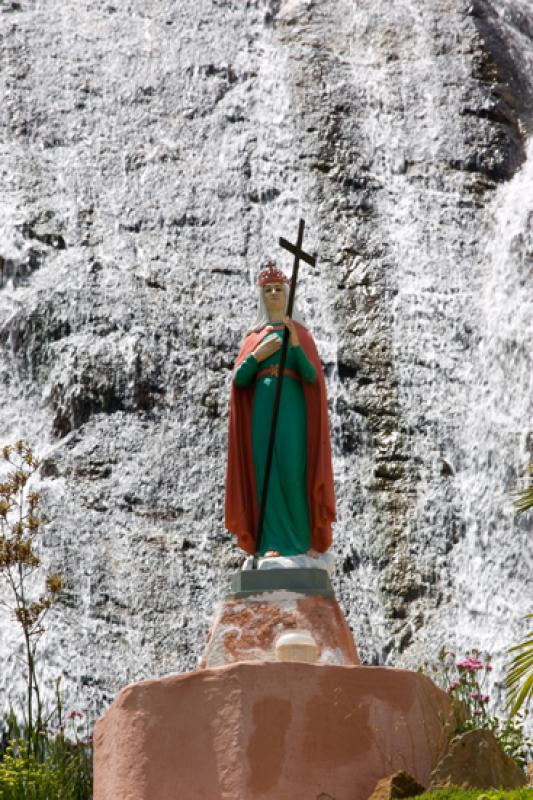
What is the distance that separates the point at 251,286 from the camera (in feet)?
74.2

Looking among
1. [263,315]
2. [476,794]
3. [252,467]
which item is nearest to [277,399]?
[252,467]

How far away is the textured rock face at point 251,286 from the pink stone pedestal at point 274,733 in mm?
7963

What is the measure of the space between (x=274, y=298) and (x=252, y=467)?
1.30 metres

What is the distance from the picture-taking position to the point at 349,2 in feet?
91.8

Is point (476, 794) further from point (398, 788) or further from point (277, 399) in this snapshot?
point (277, 399)

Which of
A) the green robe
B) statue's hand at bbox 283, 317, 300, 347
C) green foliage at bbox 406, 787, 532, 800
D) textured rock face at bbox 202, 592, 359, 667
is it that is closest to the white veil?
the green robe

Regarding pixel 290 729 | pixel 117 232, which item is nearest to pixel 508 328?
pixel 117 232

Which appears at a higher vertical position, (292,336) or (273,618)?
(292,336)

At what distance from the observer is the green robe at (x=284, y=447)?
1130 cm

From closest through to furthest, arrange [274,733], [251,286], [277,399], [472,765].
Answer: [472,765] < [274,733] < [277,399] < [251,286]

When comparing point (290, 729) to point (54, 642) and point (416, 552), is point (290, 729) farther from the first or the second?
point (416, 552)

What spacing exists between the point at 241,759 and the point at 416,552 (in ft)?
34.2

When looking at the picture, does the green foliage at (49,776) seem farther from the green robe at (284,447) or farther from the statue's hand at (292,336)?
the statue's hand at (292,336)

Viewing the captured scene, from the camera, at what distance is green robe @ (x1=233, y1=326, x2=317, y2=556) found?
37.1ft
